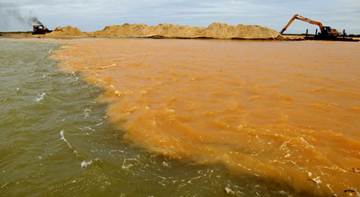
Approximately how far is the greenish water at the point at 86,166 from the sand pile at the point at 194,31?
38.7m

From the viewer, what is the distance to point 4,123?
23.1 ft

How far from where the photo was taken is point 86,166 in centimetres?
503

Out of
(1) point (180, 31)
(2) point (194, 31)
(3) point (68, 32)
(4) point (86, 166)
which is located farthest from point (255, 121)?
(3) point (68, 32)

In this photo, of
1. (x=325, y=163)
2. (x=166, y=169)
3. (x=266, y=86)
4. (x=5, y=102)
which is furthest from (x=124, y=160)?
(x=266, y=86)

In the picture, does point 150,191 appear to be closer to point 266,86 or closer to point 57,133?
point 57,133

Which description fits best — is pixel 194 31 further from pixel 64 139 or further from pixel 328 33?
pixel 64 139

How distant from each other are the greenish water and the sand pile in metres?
38.7

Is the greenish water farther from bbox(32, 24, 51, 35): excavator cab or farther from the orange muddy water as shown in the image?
bbox(32, 24, 51, 35): excavator cab

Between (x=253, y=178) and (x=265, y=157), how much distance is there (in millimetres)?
655

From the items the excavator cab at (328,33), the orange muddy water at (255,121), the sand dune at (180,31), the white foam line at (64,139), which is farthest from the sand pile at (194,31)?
the white foam line at (64,139)

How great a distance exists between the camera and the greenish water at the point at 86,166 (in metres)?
4.41

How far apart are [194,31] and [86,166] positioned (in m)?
45.3

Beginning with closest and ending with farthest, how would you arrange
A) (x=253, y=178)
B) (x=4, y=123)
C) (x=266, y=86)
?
1. (x=253, y=178)
2. (x=4, y=123)
3. (x=266, y=86)

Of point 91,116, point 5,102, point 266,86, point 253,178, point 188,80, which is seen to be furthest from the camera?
point 188,80
